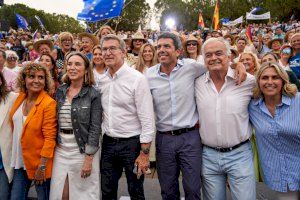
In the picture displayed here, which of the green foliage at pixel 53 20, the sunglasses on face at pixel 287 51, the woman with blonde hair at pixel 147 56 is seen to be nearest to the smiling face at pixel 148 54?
the woman with blonde hair at pixel 147 56

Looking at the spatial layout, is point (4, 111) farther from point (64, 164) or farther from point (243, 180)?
point (243, 180)

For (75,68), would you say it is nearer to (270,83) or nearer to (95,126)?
A: (95,126)

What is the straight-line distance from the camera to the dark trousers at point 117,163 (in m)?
3.86

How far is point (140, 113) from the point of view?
378cm

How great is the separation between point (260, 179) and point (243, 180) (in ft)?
1.32

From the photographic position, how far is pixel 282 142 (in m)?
3.46

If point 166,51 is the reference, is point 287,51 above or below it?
above

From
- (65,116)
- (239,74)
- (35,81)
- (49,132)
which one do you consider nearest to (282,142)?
(239,74)

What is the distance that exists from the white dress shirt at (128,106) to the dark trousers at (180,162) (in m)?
0.22

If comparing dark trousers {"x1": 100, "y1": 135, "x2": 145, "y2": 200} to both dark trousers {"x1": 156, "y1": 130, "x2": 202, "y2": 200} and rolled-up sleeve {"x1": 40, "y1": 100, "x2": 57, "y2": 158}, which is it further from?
rolled-up sleeve {"x1": 40, "y1": 100, "x2": 57, "y2": 158}

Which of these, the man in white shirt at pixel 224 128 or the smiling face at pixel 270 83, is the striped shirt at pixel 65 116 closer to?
the man in white shirt at pixel 224 128

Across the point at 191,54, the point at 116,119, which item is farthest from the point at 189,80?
the point at 191,54

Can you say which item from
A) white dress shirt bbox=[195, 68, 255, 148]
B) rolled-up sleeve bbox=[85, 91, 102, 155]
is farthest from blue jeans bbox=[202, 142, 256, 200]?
rolled-up sleeve bbox=[85, 91, 102, 155]

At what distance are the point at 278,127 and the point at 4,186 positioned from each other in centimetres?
297
